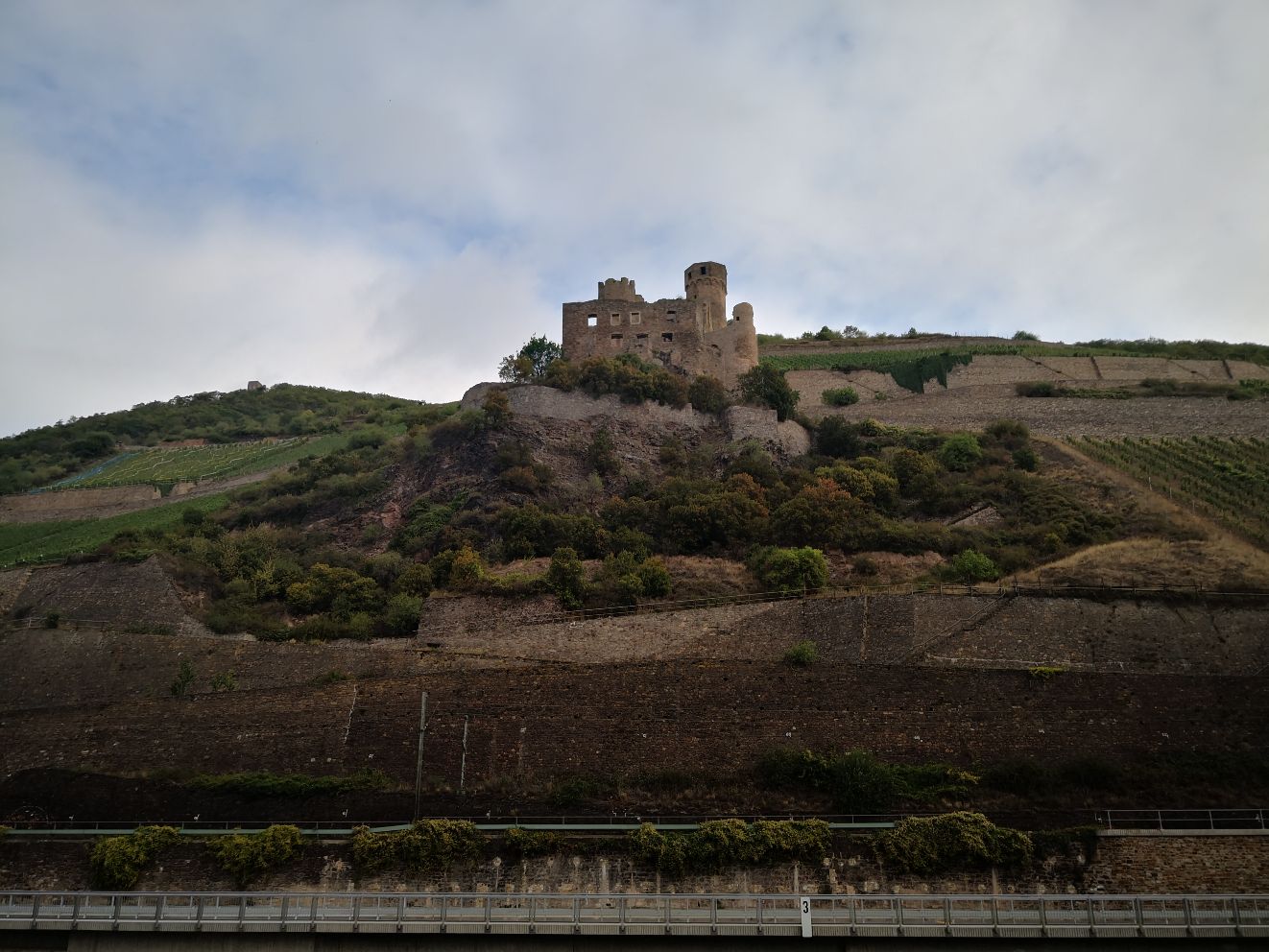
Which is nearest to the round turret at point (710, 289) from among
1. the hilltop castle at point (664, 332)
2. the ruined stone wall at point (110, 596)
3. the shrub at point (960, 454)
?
the hilltop castle at point (664, 332)

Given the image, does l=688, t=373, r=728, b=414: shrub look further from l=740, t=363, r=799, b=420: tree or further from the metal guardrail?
the metal guardrail

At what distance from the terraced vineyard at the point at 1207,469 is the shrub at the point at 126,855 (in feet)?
92.0

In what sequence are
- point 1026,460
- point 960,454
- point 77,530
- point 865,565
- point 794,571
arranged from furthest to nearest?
point 77,530 → point 960,454 → point 1026,460 → point 865,565 → point 794,571

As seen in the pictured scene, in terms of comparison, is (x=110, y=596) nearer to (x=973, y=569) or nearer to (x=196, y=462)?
(x=973, y=569)

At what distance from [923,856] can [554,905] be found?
6.55 m

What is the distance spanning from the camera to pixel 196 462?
59.8 m

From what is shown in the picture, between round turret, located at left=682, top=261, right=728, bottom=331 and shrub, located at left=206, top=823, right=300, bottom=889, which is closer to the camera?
shrub, located at left=206, top=823, right=300, bottom=889

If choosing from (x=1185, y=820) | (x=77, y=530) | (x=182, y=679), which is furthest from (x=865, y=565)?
(x=77, y=530)

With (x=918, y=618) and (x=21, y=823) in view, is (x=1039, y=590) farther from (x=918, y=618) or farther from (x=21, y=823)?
(x=21, y=823)

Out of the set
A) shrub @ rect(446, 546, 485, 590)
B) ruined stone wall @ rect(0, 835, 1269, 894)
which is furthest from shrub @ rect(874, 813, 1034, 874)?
shrub @ rect(446, 546, 485, 590)

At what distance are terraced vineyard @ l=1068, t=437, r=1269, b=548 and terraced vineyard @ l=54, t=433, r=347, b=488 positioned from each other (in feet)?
105

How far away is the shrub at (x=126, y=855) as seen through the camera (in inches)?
904

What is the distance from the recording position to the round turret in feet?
175

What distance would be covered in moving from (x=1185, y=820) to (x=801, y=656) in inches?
336
